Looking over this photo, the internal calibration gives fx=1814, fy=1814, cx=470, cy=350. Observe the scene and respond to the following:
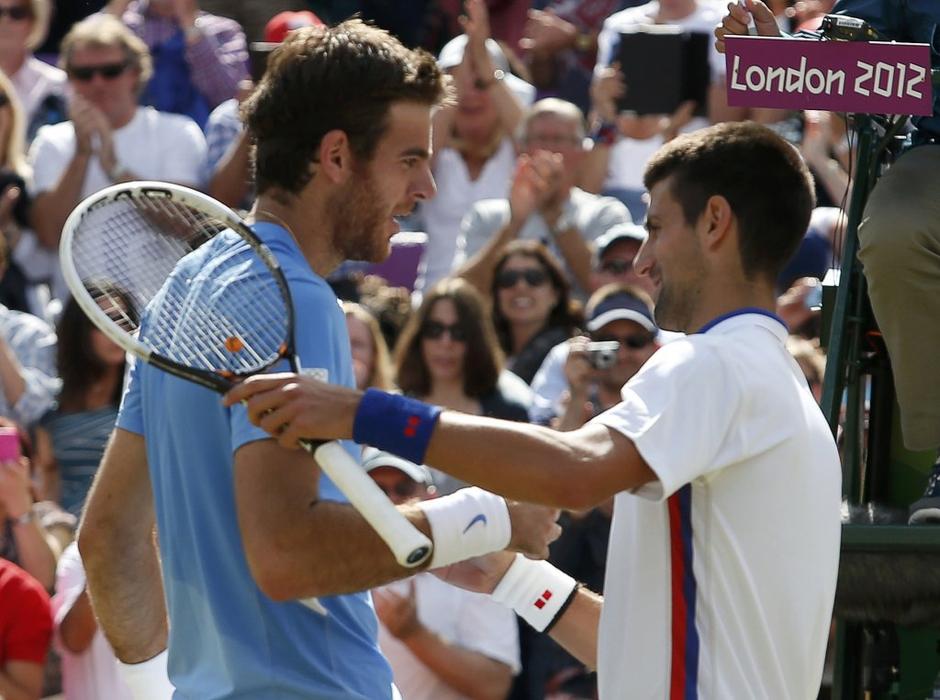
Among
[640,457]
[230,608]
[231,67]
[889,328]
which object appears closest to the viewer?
[640,457]

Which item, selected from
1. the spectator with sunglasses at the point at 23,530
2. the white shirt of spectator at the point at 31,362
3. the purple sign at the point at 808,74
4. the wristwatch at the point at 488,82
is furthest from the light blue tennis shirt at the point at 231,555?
the wristwatch at the point at 488,82

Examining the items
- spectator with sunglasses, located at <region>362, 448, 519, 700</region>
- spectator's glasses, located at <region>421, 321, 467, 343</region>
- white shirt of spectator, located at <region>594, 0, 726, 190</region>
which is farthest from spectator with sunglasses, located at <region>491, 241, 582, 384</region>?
spectator with sunglasses, located at <region>362, 448, 519, 700</region>

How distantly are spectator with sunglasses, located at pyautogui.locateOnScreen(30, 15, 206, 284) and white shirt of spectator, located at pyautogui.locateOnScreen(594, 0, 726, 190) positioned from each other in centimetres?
207

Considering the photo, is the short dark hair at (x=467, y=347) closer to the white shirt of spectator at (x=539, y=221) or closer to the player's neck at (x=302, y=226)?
the white shirt of spectator at (x=539, y=221)

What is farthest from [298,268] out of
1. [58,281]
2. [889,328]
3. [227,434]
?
[58,281]

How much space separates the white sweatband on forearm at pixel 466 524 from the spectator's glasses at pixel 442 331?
13.1 feet

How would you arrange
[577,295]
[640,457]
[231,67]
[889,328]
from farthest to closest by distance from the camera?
1. [231,67]
2. [577,295]
3. [889,328]
4. [640,457]

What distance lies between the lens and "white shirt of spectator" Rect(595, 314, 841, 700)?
10.3 ft

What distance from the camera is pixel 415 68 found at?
135 inches

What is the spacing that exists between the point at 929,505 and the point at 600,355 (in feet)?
8.75

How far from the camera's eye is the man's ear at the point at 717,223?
344 cm

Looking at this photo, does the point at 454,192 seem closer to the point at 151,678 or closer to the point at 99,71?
the point at 99,71

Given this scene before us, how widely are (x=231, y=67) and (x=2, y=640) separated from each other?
181 inches

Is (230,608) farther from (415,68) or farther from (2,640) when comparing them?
(2,640)
